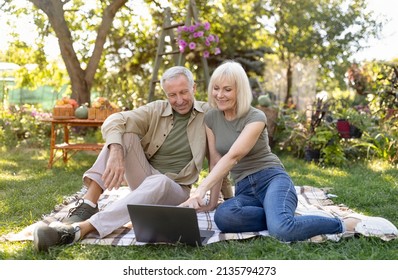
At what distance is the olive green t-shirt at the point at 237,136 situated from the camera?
3.01 m

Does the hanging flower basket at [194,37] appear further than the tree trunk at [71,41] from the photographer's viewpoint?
No

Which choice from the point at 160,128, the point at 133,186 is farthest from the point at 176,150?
the point at 133,186

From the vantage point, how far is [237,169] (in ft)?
10.2

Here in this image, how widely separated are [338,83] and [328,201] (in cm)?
1212

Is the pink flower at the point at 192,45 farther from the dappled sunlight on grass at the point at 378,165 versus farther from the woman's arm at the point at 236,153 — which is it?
the woman's arm at the point at 236,153

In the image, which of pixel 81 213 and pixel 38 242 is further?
pixel 81 213

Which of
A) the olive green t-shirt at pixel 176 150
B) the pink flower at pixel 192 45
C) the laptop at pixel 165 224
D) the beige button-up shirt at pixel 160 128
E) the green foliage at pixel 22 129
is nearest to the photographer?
the laptop at pixel 165 224

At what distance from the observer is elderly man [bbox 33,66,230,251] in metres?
2.76

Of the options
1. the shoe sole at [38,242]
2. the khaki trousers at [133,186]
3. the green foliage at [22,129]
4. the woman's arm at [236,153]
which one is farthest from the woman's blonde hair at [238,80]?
the green foliage at [22,129]

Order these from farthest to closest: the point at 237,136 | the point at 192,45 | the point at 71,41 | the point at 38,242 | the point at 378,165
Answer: the point at 71,41
the point at 192,45
the point at 378,165
the point at 237,136
the point at 38,242

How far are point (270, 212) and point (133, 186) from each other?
3.04 ft

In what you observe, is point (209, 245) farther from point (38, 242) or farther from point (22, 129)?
point (22, 129)

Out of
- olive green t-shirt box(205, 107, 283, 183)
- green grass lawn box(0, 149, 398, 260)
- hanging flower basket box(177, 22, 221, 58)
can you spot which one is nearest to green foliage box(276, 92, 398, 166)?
green grass lawn box(0, 149, 398, 260)

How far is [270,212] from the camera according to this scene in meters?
2.76
